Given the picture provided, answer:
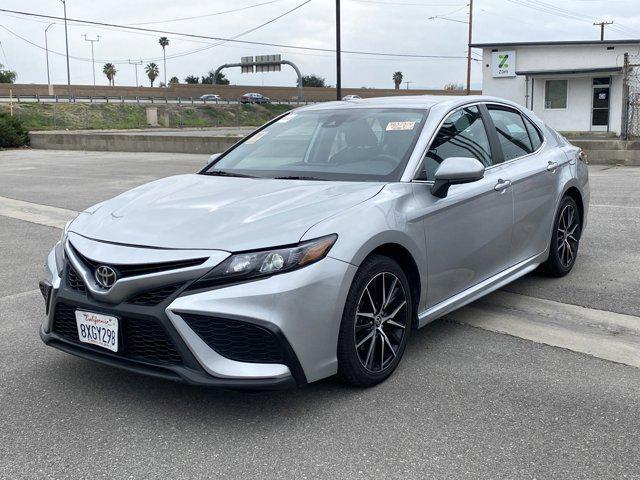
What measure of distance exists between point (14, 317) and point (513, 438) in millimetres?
3699

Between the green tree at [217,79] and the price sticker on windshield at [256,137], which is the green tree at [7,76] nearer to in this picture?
the green tree at [217,79]

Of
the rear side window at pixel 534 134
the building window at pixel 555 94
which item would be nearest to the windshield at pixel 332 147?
the rear side window at pixel 534 134

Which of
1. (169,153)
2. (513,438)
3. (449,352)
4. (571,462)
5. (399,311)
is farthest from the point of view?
(169,153)

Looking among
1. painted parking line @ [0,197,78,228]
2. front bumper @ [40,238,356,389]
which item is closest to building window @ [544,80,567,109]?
painted parking line @ [0,197,78,228]

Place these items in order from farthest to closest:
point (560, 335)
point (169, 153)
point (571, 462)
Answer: point (169, 153) → point (560, 335) → point (571, 462)

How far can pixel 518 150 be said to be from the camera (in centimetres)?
520

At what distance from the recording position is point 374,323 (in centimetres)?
361

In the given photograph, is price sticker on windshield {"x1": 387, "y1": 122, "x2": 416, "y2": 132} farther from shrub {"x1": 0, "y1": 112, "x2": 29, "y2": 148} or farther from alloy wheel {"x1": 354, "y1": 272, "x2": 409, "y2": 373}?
shrub {"x1": 0, "y1": 112, "x2": 29, "y2": 148}

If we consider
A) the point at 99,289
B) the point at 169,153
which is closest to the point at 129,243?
the point at 99,289

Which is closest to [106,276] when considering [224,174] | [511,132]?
[224,174]

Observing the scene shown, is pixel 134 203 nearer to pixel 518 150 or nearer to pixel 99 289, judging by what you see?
pixel 99 289

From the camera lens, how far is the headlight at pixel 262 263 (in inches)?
121

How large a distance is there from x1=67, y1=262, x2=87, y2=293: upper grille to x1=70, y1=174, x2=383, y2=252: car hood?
0.65 feet

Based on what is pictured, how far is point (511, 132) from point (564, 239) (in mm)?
1126
